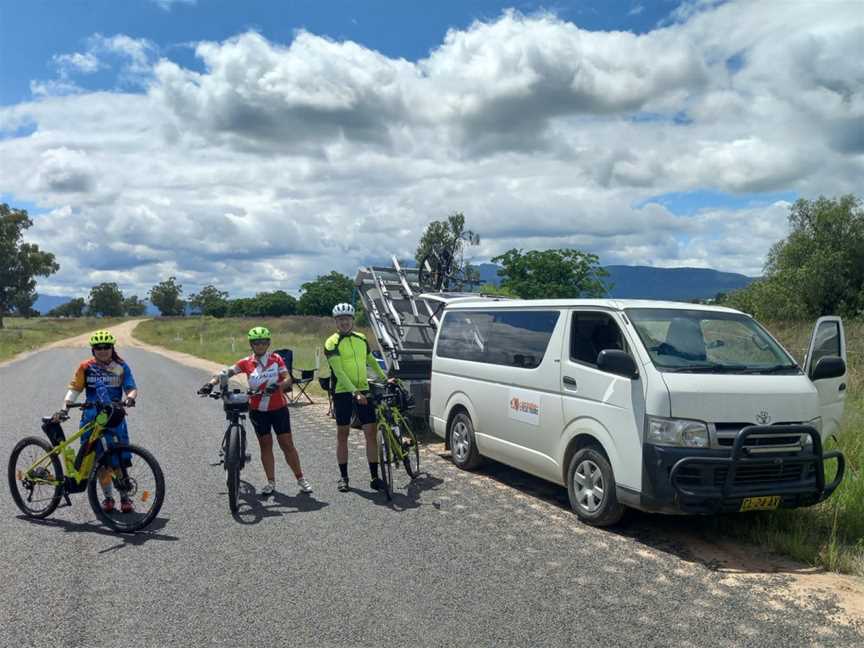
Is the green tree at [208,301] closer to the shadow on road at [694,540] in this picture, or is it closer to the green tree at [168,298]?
the green tree at [168,298]

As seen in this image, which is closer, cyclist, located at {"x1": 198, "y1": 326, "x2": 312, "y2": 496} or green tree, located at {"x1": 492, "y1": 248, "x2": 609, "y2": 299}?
cyclist, located at {"x1": 198, "y1": 326, "x2": 312, "y2": 496}

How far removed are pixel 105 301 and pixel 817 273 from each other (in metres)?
133

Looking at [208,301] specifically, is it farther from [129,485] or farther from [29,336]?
[129,485]

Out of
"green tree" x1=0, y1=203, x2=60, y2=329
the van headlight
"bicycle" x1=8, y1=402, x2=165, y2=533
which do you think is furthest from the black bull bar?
"green tree" x1=0, y1=203, x2=60, y2=329

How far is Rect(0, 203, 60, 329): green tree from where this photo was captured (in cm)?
8075

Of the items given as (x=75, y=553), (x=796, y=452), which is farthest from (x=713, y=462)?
(x=75, y=553)

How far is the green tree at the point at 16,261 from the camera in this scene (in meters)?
80.8

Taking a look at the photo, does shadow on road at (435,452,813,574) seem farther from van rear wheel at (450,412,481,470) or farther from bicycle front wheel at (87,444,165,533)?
bicycle front wheel at (87,444,165,533)

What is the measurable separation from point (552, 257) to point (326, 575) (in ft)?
111

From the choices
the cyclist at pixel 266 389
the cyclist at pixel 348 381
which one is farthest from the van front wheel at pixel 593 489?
the cyclist at pixel 266 389

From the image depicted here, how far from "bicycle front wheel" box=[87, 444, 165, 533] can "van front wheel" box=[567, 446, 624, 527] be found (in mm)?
3557

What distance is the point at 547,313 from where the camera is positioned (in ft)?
24.0

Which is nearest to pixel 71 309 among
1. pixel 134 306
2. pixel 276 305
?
pixel 134 306

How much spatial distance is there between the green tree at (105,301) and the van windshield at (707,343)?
493 ft
